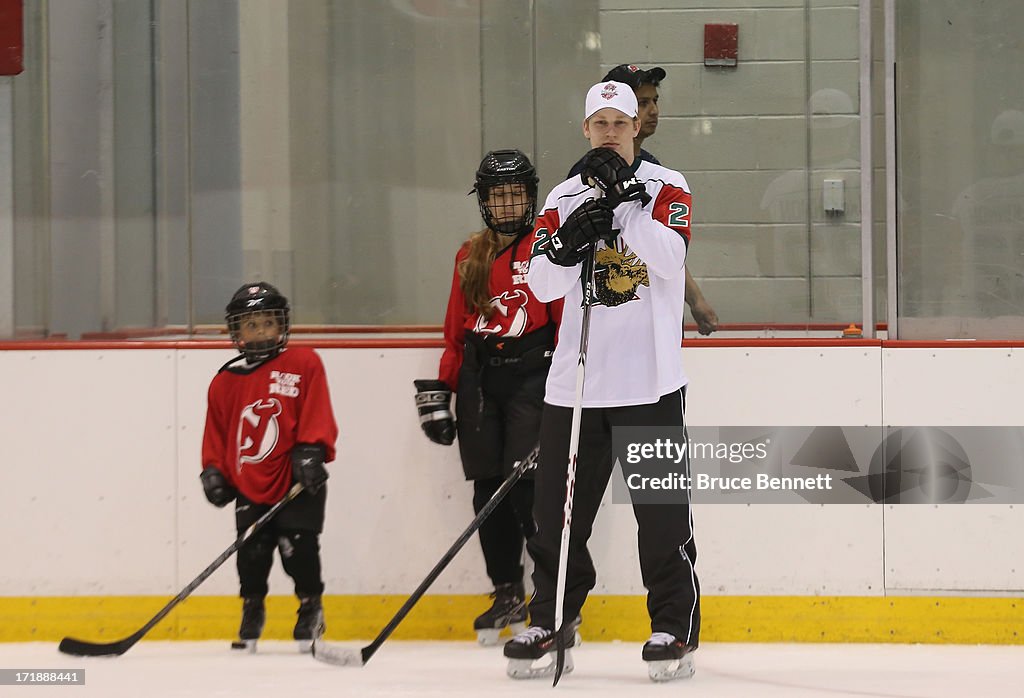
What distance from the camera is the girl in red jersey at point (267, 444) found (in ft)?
10.9

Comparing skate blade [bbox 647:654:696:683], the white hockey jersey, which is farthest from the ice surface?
the white hockey jersey

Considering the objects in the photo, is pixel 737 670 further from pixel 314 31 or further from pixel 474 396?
pixel 314 31

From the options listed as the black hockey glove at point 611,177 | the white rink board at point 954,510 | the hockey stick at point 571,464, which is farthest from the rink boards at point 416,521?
the black hockey glove at point 611,177

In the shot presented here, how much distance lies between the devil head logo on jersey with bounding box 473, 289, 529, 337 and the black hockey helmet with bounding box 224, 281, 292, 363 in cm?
54

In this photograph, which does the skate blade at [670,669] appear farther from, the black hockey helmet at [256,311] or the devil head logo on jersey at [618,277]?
the black hockey helmet at [256,311]

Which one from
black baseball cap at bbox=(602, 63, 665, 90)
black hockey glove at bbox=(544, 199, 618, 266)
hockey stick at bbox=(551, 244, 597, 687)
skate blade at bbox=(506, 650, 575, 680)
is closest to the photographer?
black hockey glove at bbox=(544, 199, 618, 266)

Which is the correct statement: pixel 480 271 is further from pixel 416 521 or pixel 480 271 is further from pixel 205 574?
pixel 205 574

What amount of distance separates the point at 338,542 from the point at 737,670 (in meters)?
1.16

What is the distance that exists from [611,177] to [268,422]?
118cm

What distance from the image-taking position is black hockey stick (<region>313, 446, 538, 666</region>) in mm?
3074

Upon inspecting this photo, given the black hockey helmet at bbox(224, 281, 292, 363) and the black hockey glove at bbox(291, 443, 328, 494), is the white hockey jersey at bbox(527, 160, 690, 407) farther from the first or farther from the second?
the black hockey helmet at bbox(224, 281, 292, 363)

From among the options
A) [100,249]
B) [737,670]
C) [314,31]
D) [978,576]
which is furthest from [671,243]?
[100,249]

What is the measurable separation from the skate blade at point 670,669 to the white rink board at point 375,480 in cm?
55

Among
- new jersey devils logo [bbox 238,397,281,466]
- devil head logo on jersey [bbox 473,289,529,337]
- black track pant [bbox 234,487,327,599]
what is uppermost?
devil head logo on jersey [bbox 473,289,529,337]
